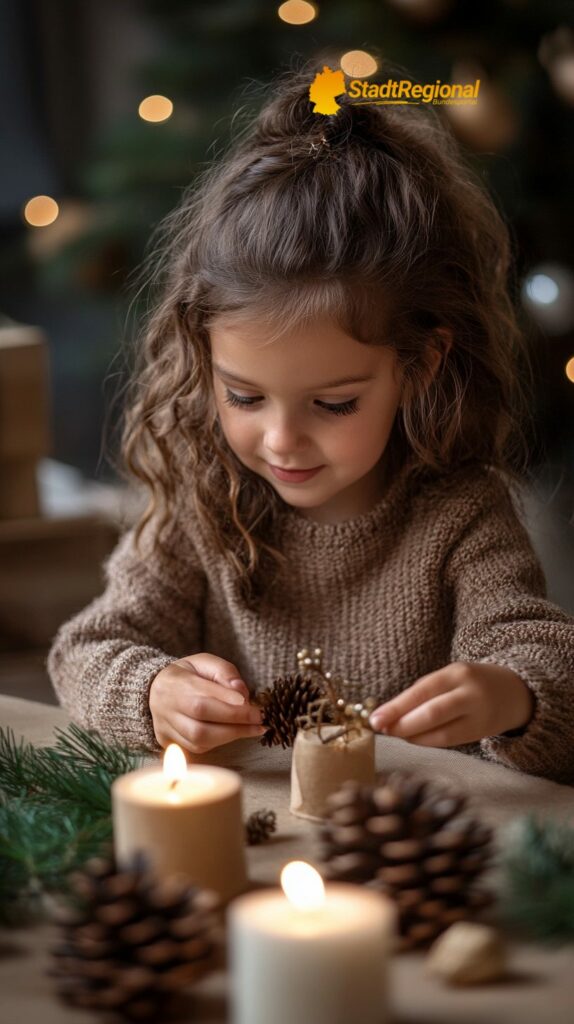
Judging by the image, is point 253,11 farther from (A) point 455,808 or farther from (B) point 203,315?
(A) point 455,808

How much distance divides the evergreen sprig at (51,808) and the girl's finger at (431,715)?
0.20 metres

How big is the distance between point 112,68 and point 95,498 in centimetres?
143

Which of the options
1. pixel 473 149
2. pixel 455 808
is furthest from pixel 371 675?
pixel 473 149

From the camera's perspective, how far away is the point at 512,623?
1134 millimetres

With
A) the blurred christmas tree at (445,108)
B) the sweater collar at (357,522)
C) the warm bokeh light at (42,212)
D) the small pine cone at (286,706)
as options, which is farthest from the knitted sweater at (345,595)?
the warm bokeh light at (42,212)

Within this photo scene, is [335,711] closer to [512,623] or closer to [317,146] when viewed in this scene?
[512,623]

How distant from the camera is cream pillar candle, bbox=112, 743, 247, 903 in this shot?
0.71m

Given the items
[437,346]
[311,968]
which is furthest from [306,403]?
[311,968]

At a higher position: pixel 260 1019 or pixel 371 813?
pixel 371 813

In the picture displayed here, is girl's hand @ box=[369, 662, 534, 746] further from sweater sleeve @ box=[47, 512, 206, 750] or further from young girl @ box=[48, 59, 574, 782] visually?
sweater sleeve @ box=[47, 512, 206, 750]

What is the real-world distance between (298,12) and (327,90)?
1027mm

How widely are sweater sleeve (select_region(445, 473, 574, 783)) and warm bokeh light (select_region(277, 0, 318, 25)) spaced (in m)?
1.13

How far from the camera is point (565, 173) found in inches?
90.4

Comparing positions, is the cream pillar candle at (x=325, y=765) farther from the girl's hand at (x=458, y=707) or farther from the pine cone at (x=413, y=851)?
the pine cone at (x=413, y=851)
